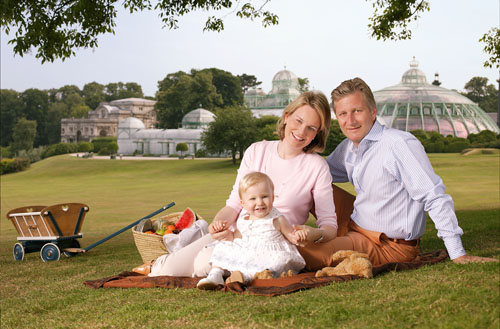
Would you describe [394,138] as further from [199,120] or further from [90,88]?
[90,88]

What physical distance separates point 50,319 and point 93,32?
665 centimetres

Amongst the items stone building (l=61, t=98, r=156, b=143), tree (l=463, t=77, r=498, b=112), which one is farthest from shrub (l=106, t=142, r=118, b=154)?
tree (l=463, t=77, r=498, b=112)

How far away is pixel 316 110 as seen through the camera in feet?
14.1

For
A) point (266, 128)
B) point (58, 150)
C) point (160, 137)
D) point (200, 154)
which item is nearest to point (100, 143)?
point (58, 150)

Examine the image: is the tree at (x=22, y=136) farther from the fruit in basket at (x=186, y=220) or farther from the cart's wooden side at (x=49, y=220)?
the fruit in basket at (x=186, y=220)

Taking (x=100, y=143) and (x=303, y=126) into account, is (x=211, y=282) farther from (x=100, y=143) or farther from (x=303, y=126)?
(x=100, y=143)

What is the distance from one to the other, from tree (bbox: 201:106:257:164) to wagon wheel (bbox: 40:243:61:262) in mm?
30033

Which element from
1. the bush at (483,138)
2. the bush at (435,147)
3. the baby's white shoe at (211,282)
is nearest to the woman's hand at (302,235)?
the baby's white shoe at (211,282)

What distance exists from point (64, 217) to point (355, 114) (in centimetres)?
486

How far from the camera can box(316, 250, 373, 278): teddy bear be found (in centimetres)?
388

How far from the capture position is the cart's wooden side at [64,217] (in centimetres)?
763

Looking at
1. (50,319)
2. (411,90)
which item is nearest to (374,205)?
(50,319)

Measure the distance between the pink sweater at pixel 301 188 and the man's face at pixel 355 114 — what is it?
0.33 m

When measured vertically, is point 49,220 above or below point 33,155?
above
